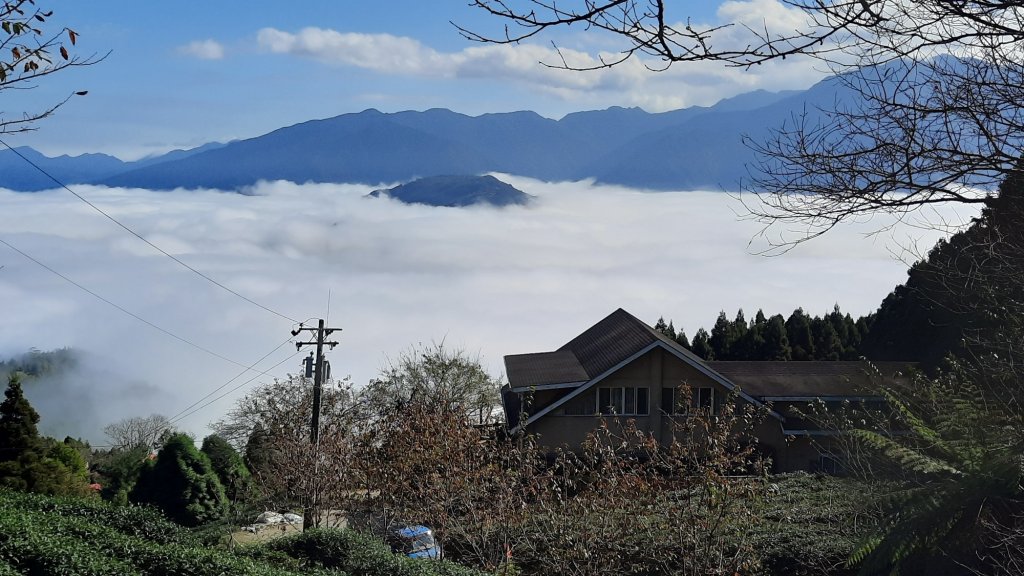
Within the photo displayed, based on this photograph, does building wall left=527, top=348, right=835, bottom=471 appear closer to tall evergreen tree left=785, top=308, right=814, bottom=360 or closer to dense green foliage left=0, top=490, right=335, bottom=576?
tall evergreen tree left=785, top=308, right=814, bottom=360

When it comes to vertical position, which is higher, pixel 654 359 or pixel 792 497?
pixel 654 359

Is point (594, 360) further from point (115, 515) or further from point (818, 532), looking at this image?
point (115, 515)

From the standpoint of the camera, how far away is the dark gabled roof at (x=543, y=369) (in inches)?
1210

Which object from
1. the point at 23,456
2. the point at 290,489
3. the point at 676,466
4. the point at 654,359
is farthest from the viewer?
the point at 654,359

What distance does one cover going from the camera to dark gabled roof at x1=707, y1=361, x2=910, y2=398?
104ft

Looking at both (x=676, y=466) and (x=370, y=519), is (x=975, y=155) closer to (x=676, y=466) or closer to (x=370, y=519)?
(x=676, y=466)

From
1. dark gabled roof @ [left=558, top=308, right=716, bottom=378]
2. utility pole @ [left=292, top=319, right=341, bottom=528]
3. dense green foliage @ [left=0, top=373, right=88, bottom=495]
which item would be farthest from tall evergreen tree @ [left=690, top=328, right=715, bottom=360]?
dense green foliage @ [left=0, top=373, right=88, bottom=495]

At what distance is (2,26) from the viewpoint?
755 cm

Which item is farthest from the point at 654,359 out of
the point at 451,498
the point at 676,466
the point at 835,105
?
the point at 835,105

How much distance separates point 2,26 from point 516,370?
26283 mm

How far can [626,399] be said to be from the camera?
31375 mm

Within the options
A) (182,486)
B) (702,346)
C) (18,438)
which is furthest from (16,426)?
(702,346)

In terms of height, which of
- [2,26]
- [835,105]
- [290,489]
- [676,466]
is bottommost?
[290,489]

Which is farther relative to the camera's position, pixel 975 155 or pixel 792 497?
pixel 792 497
